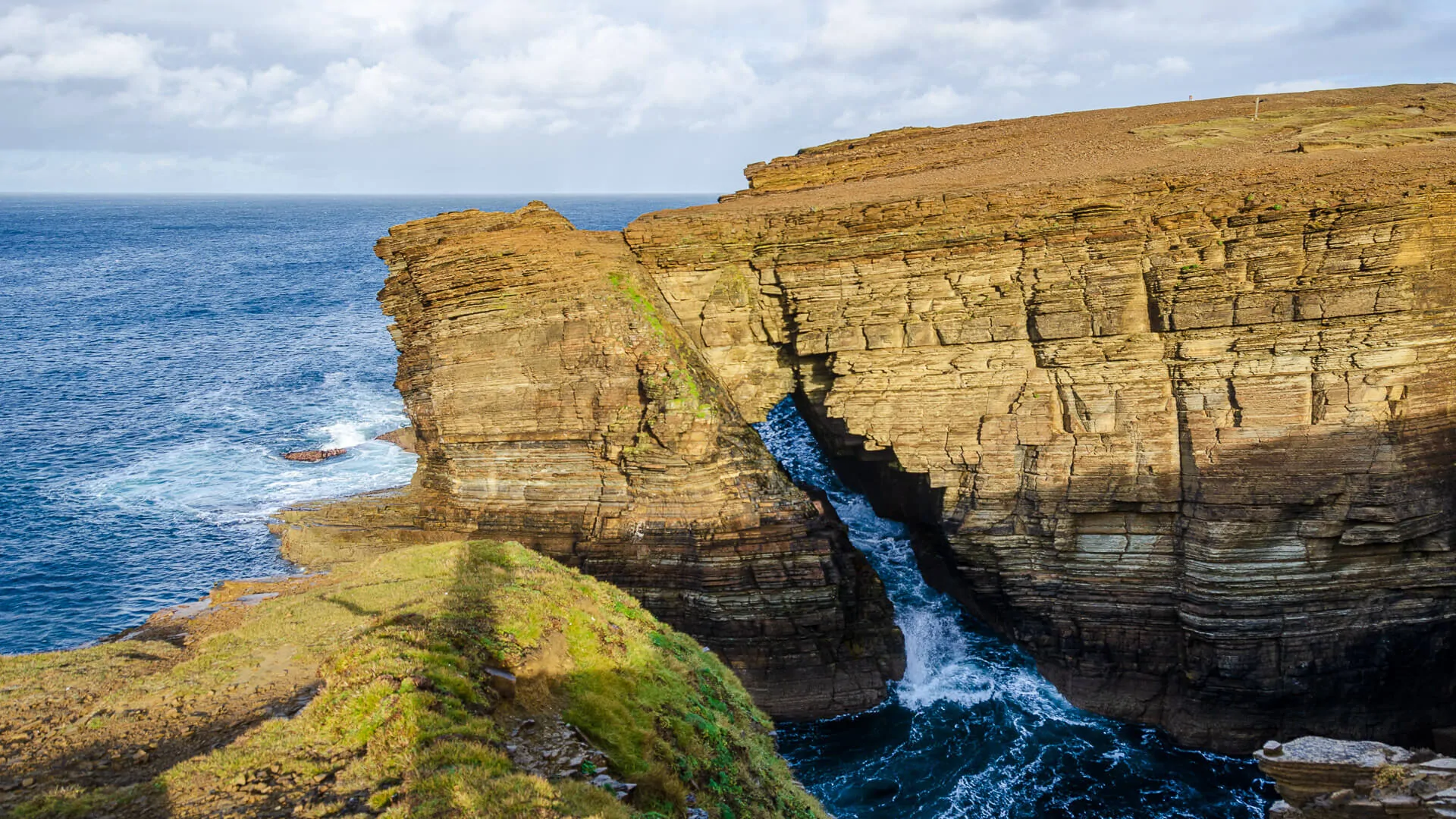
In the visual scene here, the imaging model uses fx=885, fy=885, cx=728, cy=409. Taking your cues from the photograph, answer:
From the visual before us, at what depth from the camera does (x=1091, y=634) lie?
74.6 feet

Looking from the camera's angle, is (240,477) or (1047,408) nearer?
(1047,408)

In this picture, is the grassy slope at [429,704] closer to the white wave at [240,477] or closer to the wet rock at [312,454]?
the white wave at [240,477]

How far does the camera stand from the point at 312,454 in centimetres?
3700

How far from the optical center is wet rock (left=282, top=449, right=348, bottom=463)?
1442 inches

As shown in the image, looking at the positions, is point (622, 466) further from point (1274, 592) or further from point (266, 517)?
point (1274, 592)

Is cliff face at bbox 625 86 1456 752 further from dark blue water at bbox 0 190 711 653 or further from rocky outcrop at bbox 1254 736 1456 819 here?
dark blue water at bbox 0 190 711 653

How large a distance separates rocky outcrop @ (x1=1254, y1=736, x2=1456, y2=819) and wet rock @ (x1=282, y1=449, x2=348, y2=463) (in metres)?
33.8

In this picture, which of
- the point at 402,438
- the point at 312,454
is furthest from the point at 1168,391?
the point at 312,454

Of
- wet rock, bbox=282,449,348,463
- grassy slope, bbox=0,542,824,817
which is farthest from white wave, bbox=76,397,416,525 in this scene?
grassy slope, bbox=0,542,824,817

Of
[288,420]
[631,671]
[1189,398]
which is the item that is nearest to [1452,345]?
[1189,398]

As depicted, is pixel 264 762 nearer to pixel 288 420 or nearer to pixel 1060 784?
pixel 1060 784

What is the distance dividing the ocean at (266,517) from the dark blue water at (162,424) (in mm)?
123

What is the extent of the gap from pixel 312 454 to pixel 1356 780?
118ft

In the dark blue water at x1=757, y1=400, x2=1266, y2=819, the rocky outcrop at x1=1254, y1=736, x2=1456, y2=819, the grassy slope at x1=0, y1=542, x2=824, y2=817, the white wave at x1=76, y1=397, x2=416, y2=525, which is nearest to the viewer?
the grassy slope at x1=0, y1=542, x2=824, y2=817
